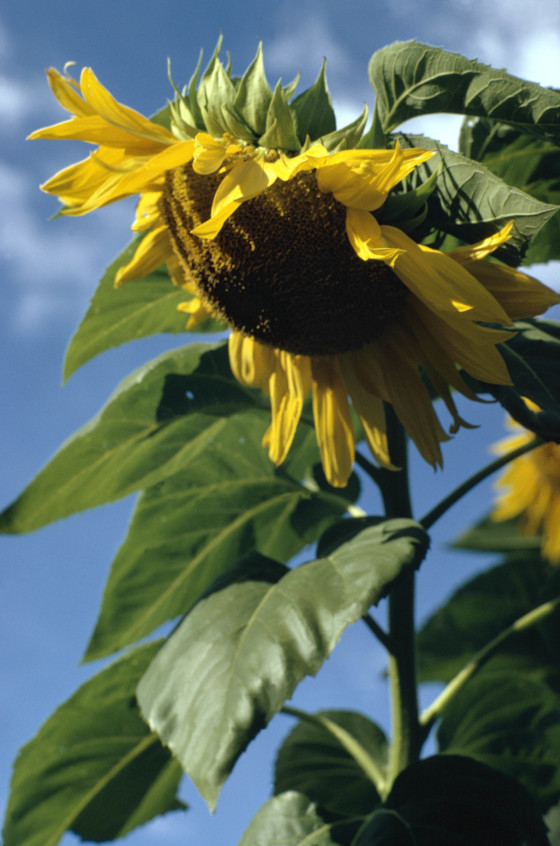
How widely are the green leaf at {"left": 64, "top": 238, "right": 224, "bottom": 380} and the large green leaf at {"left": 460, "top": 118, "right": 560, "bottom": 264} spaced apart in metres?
0.53

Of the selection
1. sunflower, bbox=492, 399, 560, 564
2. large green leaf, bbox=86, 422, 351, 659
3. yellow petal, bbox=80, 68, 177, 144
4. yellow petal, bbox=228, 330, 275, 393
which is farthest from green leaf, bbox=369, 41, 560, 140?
sunflower, bbox=492, 399, 560, 564

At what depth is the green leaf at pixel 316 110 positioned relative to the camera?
1073 millimetres

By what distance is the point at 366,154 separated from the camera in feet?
3.35

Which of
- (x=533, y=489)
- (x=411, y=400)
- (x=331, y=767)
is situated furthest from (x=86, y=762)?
(x=533, y=489)

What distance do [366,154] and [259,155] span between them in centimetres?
16

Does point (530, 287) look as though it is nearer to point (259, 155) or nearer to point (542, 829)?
point (259, 155)

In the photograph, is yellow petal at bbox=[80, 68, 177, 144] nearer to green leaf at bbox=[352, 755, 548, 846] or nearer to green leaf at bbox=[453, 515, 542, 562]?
green leaf at bbox=[352, 755, 548, 846]

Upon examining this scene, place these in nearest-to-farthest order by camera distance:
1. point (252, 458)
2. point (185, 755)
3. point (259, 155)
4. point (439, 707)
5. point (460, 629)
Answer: point (185, 755), point (259, 155), point (439, 707), point (252, 458), point (460, 629)

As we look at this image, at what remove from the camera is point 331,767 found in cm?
154

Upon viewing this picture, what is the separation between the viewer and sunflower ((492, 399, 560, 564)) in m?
2.47

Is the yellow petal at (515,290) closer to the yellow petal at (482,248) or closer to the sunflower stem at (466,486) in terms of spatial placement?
the yellow petal at (482,248)

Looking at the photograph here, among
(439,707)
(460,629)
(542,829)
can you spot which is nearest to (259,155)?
(439,707)

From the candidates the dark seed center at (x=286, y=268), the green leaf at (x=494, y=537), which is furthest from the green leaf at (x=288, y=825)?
the green leaf at (x=494, y=537)

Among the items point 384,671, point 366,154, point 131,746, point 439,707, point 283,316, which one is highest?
point 366,154
